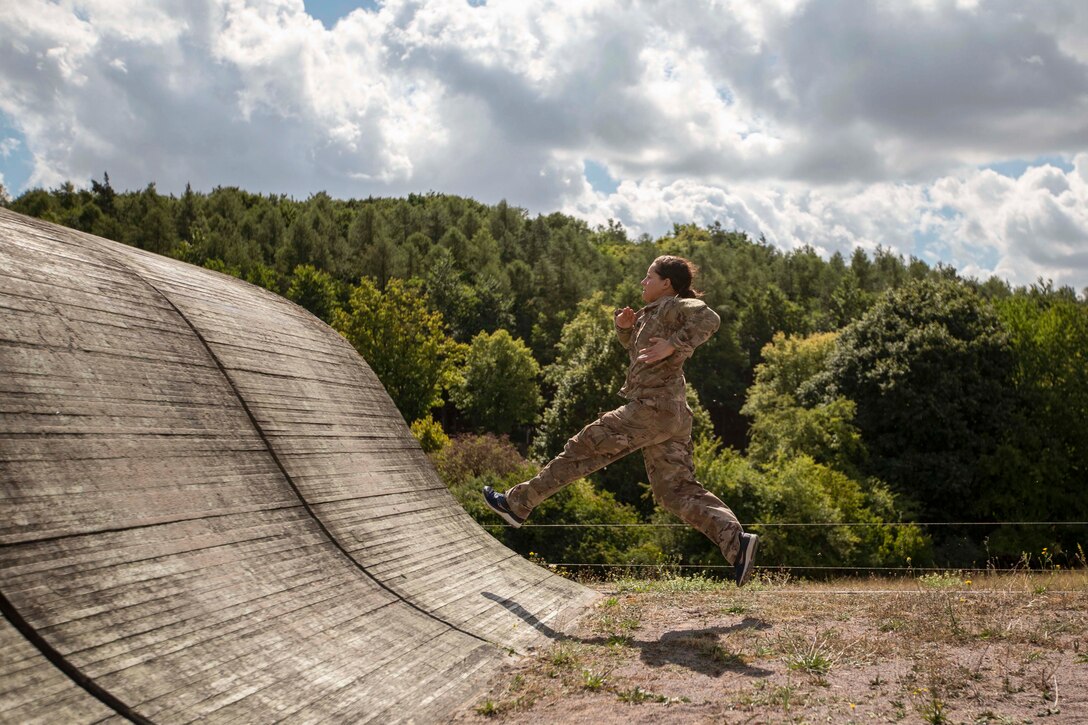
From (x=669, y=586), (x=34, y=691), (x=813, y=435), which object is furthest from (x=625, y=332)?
(x=813, y=435)

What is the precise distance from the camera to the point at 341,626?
4.49m

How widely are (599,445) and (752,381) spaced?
6369 centimetres

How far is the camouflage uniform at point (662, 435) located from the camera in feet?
20.2

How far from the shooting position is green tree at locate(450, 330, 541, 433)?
55.6m

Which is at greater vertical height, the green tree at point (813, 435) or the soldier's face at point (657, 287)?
the soldier's face at point (657, 287)

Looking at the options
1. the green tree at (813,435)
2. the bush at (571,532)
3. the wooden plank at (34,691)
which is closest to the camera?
the wooden plank at (34,691)

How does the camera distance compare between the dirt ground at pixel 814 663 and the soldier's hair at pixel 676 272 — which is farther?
the soldier's hair at pixel 676 272

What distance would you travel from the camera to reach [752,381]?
6812 cm

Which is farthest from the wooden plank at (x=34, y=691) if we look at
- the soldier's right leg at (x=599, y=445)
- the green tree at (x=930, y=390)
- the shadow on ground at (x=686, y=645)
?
the green tree at (x=930, y=390)

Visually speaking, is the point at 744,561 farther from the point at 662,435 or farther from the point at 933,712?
the point at 933,712

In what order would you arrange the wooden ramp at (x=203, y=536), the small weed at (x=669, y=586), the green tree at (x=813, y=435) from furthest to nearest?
1. the green tree at (x=813, y=435)
2. the small weed at (x=669, y=586)
3. the wooden ramp at (x=203, y=536)

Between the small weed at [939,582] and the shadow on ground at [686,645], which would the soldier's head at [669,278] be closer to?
the shadow on ground at [686,645]

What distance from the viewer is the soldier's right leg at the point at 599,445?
6270mm

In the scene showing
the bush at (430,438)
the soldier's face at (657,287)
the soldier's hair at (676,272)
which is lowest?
the bush at (430,438)
